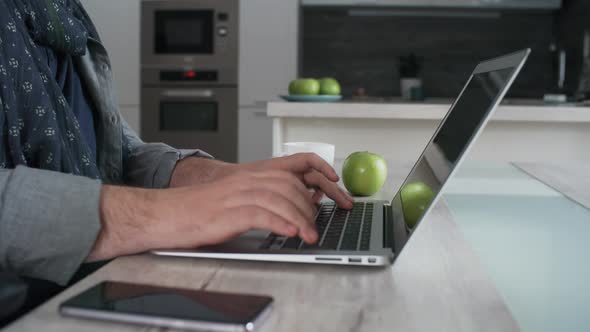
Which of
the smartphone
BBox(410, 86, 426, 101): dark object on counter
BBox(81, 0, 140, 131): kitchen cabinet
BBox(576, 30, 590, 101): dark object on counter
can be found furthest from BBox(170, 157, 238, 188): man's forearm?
BBox(410, 86, 426, 101): dark object on counter

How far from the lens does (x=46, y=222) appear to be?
60 cm

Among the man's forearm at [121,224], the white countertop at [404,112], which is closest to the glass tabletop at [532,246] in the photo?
the man's forearm at [121,224]

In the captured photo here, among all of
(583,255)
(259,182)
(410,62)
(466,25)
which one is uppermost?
(466,25)

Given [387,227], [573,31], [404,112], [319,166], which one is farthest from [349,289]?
[573,31]

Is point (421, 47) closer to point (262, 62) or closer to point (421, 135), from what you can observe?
point (262, 62)

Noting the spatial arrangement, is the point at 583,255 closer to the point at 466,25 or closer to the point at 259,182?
the point at 259,182

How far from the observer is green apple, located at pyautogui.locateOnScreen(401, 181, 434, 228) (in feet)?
2.44

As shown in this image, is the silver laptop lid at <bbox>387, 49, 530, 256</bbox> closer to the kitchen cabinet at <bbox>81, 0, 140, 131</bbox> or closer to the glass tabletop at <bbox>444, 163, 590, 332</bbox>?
the glass tabletop at <bbox>444, 163, 590, 332</bbox>

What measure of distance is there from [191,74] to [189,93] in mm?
127

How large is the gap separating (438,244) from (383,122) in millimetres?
1701

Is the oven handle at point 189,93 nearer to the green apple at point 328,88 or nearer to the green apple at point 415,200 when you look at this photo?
the green apple at point 328,88

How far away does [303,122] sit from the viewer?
239 centimetres

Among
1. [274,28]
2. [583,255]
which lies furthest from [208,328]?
[274,28]

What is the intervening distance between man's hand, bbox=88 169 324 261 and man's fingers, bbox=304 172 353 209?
274 millimetres
